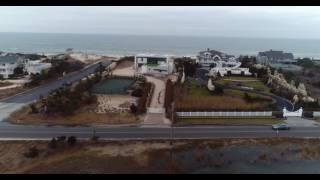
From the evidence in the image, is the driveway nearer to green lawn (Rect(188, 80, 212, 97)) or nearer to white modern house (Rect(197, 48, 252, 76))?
green lawn (Rect(188, 80, 212, 97))

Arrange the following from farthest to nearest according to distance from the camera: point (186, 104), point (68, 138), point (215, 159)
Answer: point (186, 104) < point (68, 138) < point (215, 159)

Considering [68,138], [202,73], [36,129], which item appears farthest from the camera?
[202,73]

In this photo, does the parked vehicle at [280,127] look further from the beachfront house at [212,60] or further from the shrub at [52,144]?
the beachfront house at [212,60]

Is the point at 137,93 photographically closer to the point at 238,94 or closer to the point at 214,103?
the point at 214,103
